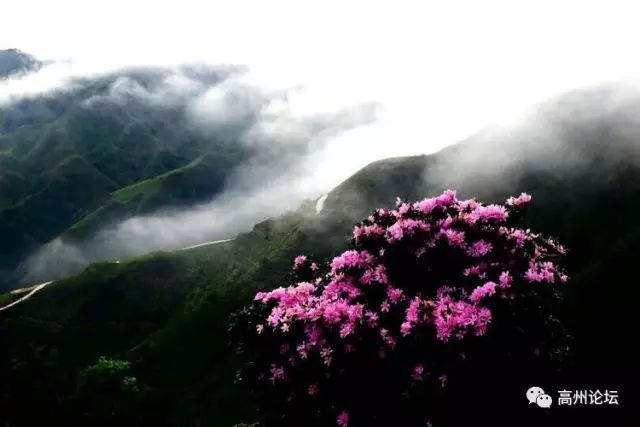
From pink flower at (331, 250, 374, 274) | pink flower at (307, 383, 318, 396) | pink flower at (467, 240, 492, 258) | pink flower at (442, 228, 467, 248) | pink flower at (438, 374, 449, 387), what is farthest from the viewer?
pink flower at (331, 250, 374, 274)

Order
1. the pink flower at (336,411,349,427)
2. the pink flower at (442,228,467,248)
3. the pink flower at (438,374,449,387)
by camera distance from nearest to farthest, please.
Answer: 1. the pink flower at (438,374,449,387)
2. the pink flower at (336,411,349,427)
3. the pink flower at (442,228,467,248)

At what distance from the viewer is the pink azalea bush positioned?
48.9 ft

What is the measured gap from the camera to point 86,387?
127m

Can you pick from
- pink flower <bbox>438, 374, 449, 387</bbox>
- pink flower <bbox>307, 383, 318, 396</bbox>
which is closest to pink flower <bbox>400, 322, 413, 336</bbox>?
pink flower <bbox>438, 374, 449, 387</bbox>

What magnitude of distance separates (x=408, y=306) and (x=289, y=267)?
382 feet

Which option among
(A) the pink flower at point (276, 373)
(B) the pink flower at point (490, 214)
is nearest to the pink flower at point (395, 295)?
(B) the pink flower at point (490, 214)

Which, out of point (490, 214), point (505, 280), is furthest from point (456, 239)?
point (505, 280)

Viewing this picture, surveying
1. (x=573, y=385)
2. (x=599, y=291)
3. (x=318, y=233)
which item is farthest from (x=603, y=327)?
(x=573, y=385)

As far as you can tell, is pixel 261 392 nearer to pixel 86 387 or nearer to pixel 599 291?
pixel 599 291

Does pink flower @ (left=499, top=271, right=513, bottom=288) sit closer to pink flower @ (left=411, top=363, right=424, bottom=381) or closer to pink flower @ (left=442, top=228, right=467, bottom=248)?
pink flower @ (left=442, top=228, right=467, bottom=248)

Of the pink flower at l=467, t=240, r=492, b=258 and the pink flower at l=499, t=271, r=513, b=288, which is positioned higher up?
the pink flower at l=467, t=240, r=492, b=258

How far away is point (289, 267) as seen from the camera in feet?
433

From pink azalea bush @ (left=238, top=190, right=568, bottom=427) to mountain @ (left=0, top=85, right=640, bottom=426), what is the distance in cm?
6767

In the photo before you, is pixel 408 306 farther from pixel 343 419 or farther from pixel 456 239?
pixel 343 419
